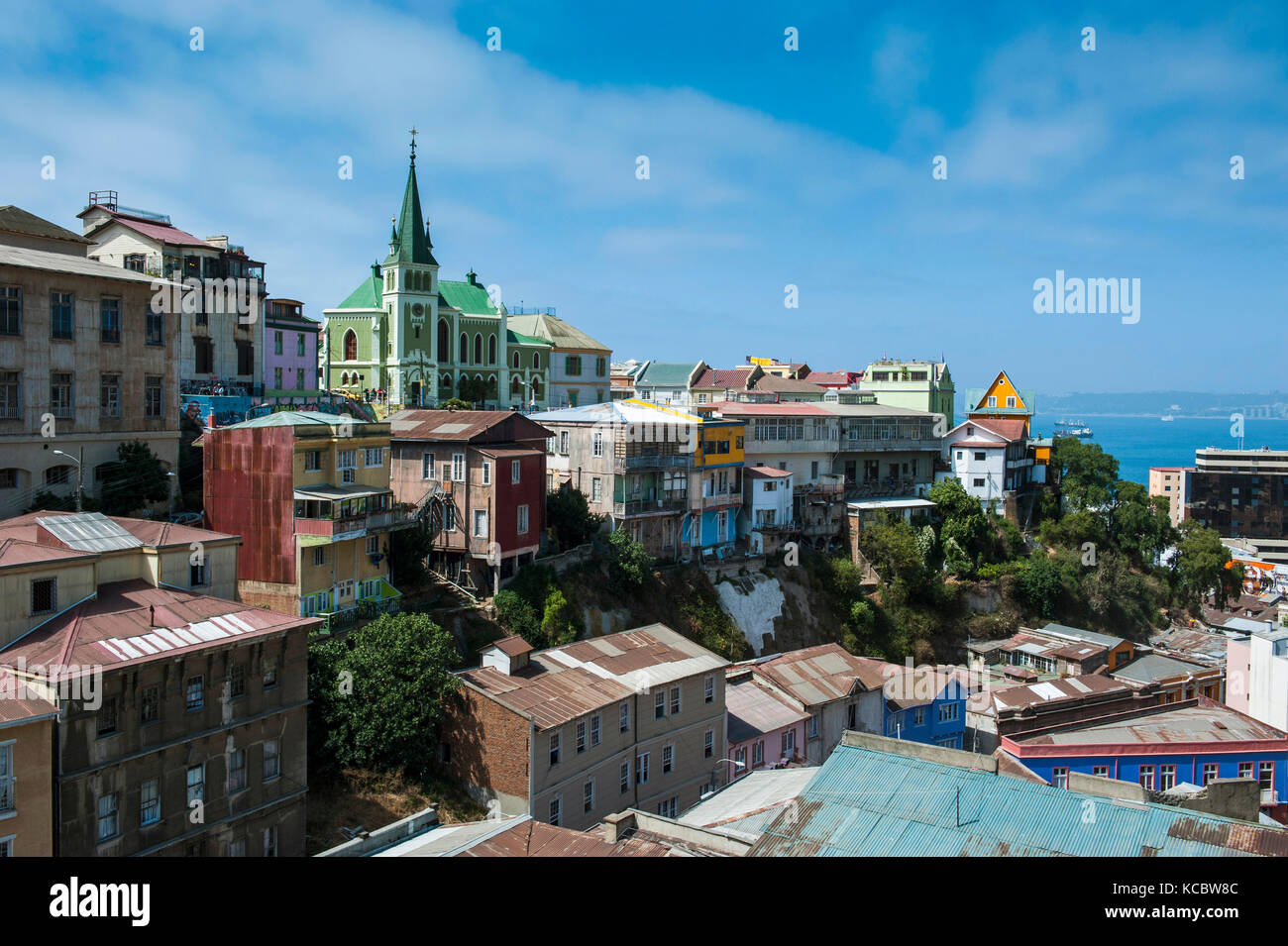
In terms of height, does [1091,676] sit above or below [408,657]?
below

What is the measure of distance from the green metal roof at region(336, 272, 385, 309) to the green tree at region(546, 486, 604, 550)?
29.2 meters

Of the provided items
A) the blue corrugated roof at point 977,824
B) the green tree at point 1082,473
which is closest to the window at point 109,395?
the blue corrugated roof at point 977,824

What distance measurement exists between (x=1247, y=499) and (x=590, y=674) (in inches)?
4653

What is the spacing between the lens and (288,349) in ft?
176

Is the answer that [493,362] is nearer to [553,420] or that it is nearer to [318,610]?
[553,420]

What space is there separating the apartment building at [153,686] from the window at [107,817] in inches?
1.2

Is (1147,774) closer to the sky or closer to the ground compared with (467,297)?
closer to the ground

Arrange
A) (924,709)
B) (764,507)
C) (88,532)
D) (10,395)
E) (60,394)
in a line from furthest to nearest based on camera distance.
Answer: (764,507) < (924,709) < (60,394) < (10,395) < (88,532)

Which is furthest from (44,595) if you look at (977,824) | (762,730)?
(762,730)

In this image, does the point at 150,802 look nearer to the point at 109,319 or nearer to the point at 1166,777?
the point at 109,319

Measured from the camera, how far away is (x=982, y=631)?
53.7 m
